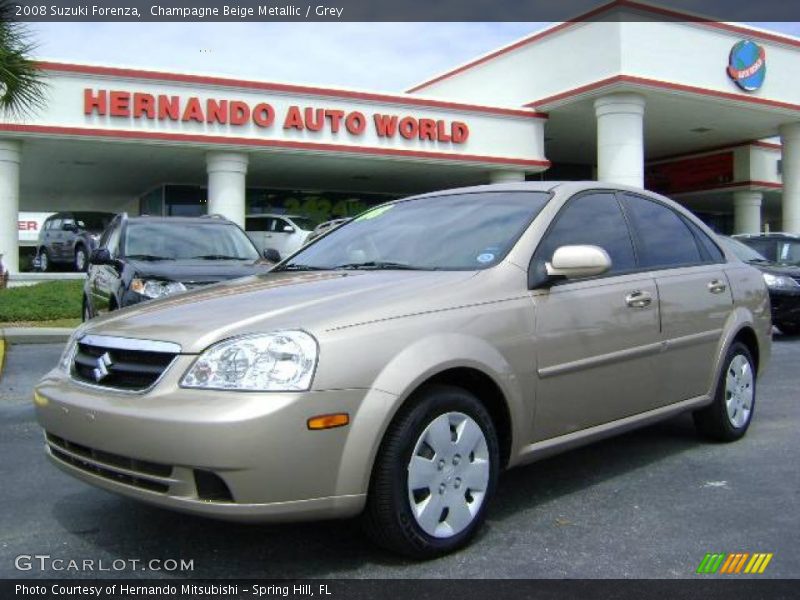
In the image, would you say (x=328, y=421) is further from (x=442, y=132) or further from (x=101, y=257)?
(x=442, y=132)

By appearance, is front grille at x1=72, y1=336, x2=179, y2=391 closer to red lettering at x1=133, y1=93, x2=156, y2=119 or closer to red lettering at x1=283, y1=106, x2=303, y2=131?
red lettering at x1=133, y1=93, x2=156, y2=119

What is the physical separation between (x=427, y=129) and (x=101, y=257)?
13.4 metres

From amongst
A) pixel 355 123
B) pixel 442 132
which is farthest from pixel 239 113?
pixel 442 132

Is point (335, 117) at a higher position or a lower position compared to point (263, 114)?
higher

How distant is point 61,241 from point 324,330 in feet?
66.3

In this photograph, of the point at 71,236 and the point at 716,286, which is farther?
the point at 71,236

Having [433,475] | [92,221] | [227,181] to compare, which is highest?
[227,181]

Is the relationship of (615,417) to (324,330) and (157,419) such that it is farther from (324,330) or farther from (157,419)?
(157,419)

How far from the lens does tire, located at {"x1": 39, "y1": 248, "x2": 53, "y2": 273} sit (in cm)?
2178

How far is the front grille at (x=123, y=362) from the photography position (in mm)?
3023

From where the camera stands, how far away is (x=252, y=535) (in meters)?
3.47

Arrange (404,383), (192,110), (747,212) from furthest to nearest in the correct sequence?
(747,212) < (192,110) < (404,383)

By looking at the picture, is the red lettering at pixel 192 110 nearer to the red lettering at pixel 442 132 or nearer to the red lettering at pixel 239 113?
the red lettering at pixel 239 113

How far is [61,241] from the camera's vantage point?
2111cm
